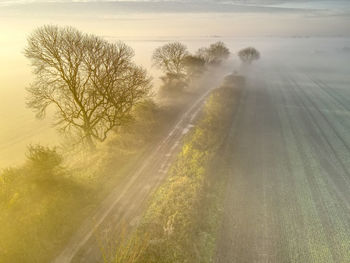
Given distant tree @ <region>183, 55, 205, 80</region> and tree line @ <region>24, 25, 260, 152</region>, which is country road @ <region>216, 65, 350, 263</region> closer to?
tree line @ <region>24, 25, 260, 152</region>

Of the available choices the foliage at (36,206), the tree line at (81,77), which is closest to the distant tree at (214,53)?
the tree line at (81,77)

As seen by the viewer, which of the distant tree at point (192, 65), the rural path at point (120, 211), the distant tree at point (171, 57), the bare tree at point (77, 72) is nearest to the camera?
the rural path at point (120, 211)

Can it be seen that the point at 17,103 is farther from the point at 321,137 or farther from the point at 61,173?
the point at 321,137

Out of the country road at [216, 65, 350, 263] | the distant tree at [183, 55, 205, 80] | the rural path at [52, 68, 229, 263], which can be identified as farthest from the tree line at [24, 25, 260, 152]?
the distant tree at [183, 55, 205, 80]

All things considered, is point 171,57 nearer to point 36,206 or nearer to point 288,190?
point 288,190

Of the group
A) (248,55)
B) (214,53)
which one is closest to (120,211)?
(214,53)

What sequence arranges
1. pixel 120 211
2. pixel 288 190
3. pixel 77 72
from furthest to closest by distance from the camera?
pixel 77 72, pixel 288 190, pixel 120 211

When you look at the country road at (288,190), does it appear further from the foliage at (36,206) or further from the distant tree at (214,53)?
the distant tree at (214,53)
